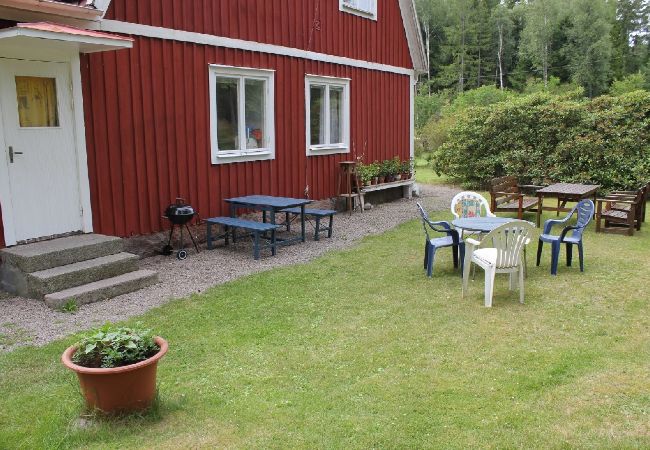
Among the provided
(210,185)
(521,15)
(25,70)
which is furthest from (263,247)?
(521,15)

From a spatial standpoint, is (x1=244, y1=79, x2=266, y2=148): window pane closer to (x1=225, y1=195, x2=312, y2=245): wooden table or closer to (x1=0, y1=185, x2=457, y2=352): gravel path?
(x1=225, y1=195, x2=312, y2=245): wooden table

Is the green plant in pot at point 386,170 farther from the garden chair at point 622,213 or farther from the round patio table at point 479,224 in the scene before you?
the round patio table at point 479,224

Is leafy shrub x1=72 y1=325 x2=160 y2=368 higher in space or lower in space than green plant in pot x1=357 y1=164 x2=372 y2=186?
lower

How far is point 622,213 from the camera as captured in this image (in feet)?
31.5

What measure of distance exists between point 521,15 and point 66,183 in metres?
52.5

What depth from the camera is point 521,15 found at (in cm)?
5175

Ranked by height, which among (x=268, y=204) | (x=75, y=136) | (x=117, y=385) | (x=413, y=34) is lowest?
(x=117, y=385)

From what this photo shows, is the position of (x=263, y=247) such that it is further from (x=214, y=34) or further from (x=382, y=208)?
(x=382, y=208)

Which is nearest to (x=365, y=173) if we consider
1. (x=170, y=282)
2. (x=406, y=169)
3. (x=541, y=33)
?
(x=406, y=169)

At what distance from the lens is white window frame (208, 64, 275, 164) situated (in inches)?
346

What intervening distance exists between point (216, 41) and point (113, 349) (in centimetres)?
633

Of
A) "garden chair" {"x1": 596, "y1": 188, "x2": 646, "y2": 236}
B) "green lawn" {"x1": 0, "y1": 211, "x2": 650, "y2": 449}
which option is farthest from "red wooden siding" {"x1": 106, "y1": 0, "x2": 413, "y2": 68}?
"garden chair" {"x1": 596, "y1": 188, "x2": 646, "y2": 236}

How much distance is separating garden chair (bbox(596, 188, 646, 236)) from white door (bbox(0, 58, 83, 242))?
7938mm

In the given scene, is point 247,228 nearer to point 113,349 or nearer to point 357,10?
point 113,349
